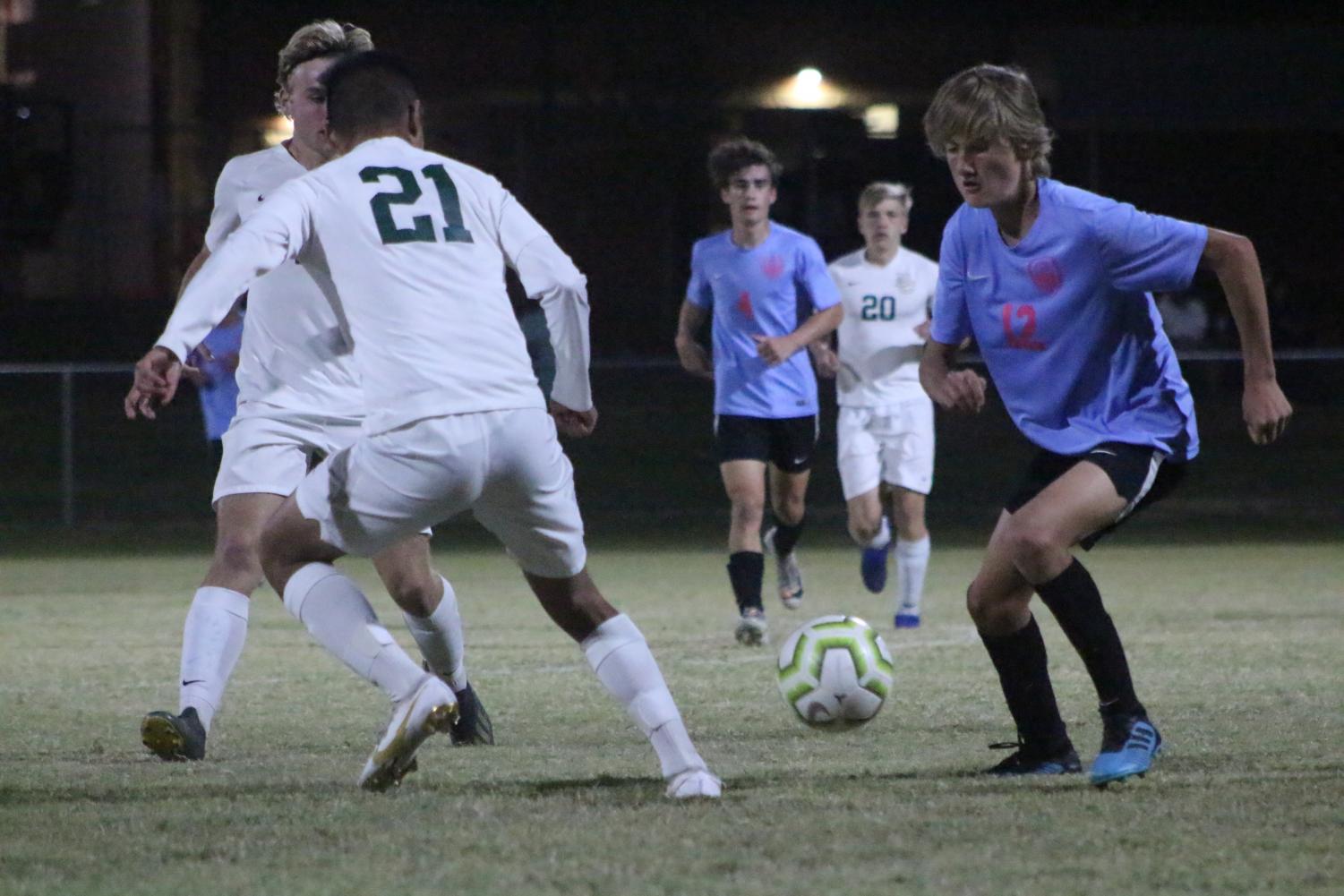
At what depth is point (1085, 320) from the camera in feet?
17.9

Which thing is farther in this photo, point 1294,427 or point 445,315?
point 1294,427

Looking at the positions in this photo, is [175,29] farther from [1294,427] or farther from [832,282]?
[832,282]

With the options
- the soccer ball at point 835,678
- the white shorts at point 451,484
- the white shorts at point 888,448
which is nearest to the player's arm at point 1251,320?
the soccer ball at point 835,678

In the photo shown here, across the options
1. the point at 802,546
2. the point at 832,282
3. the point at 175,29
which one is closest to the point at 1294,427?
the point at 802,546

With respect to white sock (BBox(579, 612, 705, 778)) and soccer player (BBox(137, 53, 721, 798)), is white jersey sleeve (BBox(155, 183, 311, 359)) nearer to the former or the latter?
soccer player (BBox(137, 53, 721, 798))

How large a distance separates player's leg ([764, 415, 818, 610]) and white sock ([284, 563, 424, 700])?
16.6ft

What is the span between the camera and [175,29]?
1149 inches

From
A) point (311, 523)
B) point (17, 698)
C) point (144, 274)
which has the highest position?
point (311, 523)

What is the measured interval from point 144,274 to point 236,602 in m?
21.4

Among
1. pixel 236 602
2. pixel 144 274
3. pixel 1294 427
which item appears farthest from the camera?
pixel 144 274

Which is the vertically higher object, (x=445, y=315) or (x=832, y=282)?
(x=445, y=315)

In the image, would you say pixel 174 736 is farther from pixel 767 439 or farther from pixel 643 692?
pixel 767 439

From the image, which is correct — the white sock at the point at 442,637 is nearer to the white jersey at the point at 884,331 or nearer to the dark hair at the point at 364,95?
the dark hair at the point at 364,95

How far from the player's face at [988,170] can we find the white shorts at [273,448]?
6.75 feet
